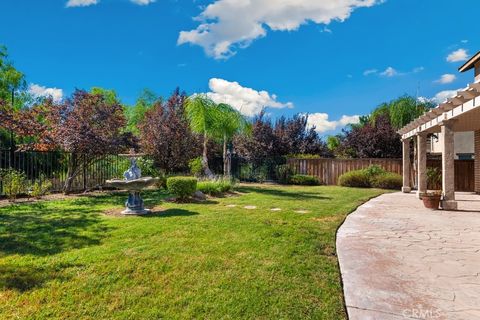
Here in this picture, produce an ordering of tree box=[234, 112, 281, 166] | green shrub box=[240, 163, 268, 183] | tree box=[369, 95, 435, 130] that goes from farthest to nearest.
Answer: tree box=[369, 95, 435, 130] → tree box=[234, 112, 281, 166] → green shrub box=[240, 163, 268, 183]

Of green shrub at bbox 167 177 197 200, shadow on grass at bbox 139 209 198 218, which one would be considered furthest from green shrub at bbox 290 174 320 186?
shadow on grass at bbox 139 209 198 218

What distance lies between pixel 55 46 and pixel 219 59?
8.76 metres

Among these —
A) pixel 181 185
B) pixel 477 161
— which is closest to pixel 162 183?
pixel 181 185

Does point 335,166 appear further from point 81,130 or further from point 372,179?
point 81,130

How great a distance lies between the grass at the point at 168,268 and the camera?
2617 mm

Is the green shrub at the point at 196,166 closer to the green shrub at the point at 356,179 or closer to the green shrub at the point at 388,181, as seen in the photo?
the green shrub at the point at 356,179

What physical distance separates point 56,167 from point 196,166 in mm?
5711

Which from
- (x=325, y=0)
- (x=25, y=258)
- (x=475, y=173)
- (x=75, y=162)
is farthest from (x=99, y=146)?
(x=475, y=173)

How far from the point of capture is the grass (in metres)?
2.62

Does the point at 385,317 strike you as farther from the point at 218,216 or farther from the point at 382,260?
the point at 218,216

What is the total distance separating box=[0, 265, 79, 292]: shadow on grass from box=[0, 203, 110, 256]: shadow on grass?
52cm

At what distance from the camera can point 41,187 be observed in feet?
32.4

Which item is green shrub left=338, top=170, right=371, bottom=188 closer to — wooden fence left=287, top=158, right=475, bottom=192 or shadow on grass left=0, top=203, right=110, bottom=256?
wooden fence left=287, top=158, right=475, bottom=192

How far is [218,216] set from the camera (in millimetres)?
6367
